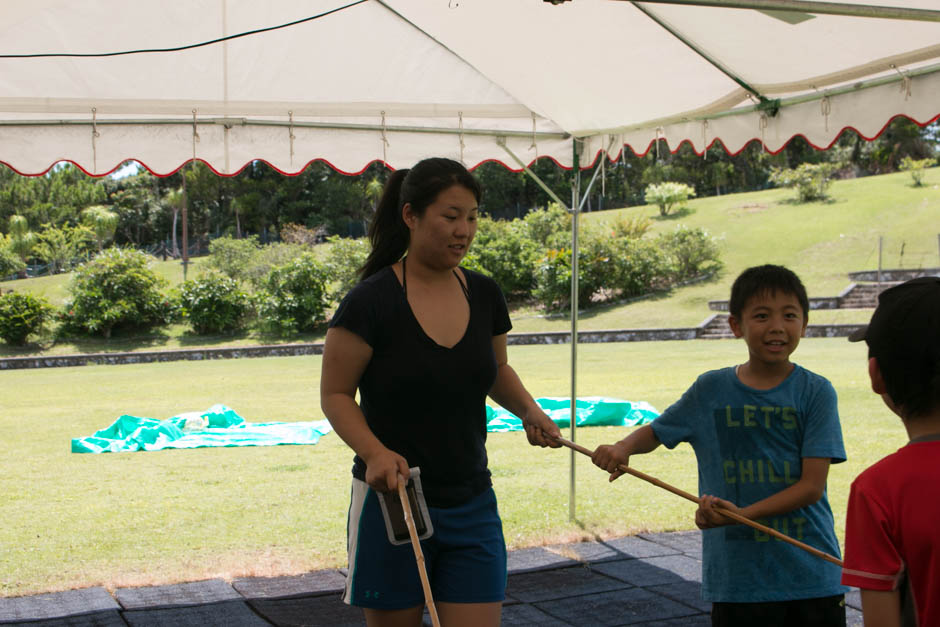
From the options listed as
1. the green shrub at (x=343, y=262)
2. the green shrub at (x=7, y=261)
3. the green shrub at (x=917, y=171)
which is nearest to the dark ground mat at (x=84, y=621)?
the green shrub at (x=343, y=262)

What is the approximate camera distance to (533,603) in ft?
13.9

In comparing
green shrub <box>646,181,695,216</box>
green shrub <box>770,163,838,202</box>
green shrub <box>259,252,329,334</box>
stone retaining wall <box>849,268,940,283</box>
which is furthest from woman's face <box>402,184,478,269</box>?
green shrub <box>770,163,838,202</box>

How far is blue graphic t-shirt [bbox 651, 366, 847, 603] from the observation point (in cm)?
236

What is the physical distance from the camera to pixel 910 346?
1.26 meters

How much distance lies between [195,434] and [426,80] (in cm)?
635

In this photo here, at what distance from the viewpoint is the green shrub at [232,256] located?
2951 cm

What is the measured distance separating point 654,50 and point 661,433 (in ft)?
7.86

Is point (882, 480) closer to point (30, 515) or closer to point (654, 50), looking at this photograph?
point (654, 50)

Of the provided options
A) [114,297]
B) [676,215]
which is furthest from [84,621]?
[676,215]

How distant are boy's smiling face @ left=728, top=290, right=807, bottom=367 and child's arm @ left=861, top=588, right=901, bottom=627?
4.00 ft

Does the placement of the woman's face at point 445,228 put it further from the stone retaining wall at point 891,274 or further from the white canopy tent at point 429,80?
the stone retaining wall at point 891,274

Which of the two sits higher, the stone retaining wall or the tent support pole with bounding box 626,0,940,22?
the tent support pole with bounding box 626,0,940,22

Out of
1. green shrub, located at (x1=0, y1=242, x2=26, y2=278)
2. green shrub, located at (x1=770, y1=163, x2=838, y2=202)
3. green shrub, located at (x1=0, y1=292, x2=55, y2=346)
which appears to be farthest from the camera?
green shrub, located at (x1=770, y1=163, x2=838, y2=202)

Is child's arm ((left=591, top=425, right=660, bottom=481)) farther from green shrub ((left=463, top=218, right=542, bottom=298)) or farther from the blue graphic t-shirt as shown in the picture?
green shrub ((left=463, top=218, right=542, bottom=298))
